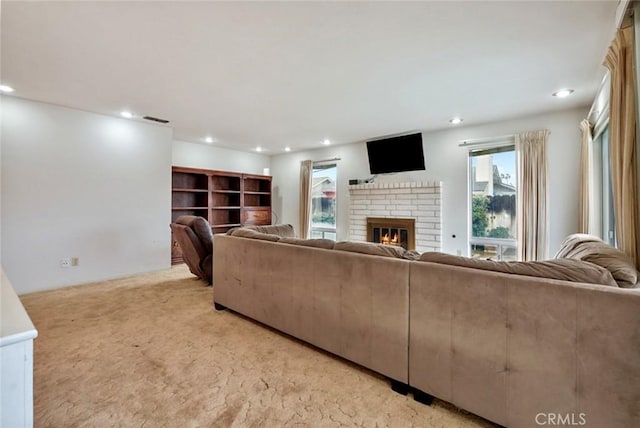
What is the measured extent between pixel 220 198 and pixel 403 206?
3.81 m

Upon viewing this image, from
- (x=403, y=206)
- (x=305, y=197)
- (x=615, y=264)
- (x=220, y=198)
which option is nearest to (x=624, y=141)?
(x=615, y=264)

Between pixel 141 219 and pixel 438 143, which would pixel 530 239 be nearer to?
pixel 438 143

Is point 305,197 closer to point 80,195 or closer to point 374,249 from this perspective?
point 80,195

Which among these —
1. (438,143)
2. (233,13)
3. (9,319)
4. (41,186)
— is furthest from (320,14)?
(41,186)

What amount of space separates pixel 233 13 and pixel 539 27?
2.07 m

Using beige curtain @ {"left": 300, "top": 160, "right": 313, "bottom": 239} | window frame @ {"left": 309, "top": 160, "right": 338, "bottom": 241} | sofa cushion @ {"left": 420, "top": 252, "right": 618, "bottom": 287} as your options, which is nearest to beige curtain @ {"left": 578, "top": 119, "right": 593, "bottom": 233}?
sofa cushion @ {"left": 420, "top": 252, "right": 618, "bottom": 287}

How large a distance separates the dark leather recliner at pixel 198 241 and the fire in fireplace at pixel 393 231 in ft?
9.41

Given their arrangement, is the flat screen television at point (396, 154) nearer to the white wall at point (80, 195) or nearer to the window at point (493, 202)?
the window at point (493, 202)

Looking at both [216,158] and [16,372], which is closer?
[16,372]

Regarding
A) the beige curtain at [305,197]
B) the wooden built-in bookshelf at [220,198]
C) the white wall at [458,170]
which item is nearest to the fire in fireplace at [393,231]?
the white wall at [458,170]

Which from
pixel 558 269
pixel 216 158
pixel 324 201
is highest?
pixel 216 158

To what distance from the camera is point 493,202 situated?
426cm

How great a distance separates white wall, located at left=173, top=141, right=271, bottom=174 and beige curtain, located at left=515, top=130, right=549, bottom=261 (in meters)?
5.21

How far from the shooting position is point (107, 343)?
227 centimetres
